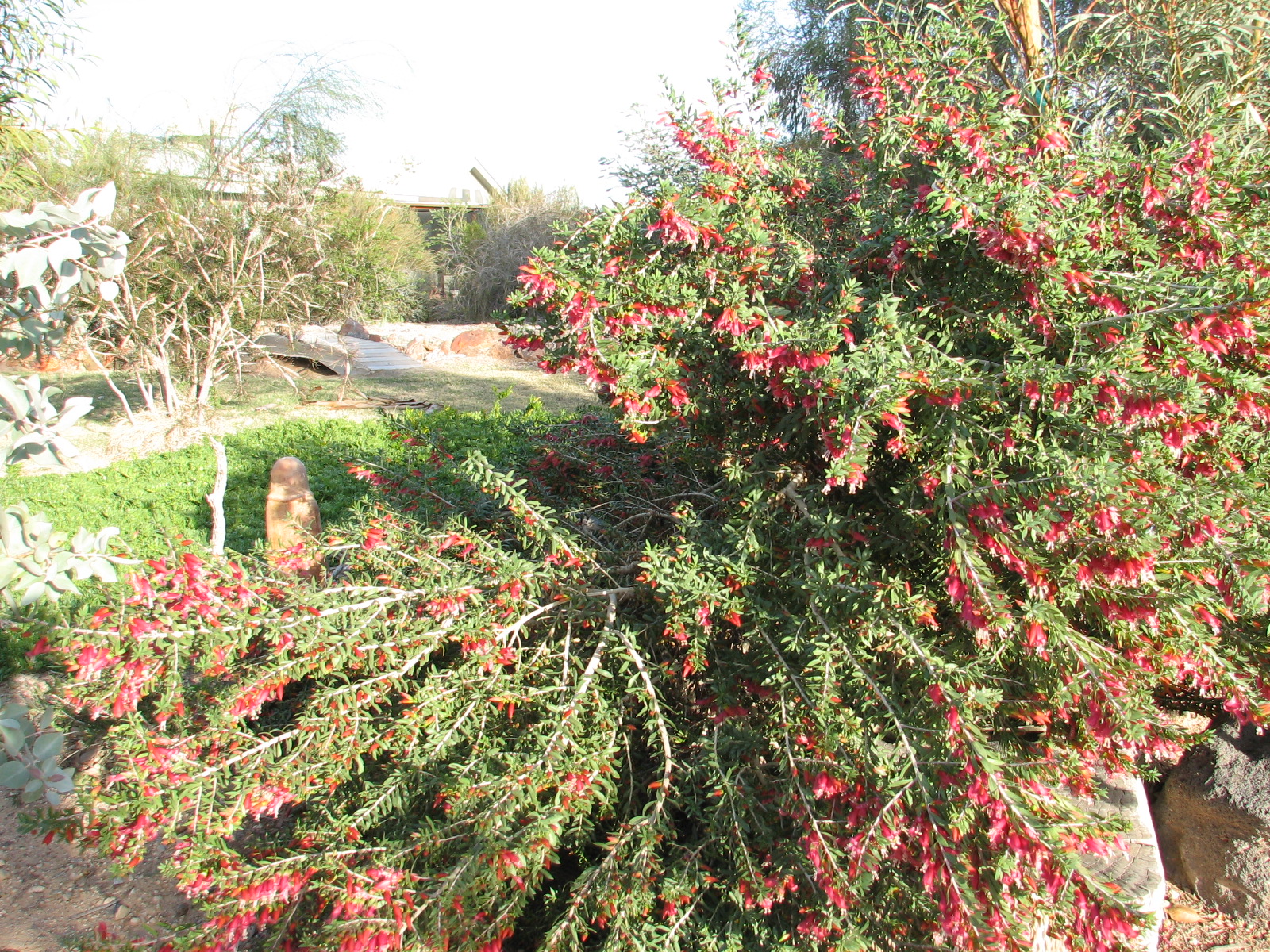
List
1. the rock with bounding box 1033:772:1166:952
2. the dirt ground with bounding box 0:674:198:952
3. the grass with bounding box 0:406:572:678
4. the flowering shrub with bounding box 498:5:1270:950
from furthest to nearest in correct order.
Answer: the grass with bounding box 0:406:572:678 < the dirt ground with bounding box 0:674:198:952 < the rock with bounding box 1033:772:1166:952 < the flowering shrub with bounding box 498:5:1270:950

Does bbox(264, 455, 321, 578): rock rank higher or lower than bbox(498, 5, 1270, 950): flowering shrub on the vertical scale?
lower

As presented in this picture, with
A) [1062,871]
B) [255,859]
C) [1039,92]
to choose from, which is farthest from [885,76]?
[255,859]

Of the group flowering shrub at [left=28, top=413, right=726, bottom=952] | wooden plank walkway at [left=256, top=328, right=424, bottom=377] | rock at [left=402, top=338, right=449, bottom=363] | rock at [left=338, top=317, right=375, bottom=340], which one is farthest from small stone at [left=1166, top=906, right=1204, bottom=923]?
rock at [left=338, top=317, right=375, bottom=340]

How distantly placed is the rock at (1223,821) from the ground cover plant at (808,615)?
237mm

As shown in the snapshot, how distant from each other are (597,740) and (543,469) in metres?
1.41

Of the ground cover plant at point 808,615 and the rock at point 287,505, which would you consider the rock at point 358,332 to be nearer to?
the rock at point 287,505

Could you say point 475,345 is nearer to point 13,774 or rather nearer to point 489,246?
point 489,246

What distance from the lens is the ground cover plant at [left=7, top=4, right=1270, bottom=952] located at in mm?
1560

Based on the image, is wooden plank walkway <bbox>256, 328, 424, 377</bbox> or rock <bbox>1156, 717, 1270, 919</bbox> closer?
rock <bbox>1156, 717, 1270, 919</bbox>

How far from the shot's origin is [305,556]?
239 centimetres

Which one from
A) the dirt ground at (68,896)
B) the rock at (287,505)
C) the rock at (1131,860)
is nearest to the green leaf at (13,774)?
the dirt ground at (68,896)

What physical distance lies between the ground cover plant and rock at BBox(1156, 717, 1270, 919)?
0.78 ft

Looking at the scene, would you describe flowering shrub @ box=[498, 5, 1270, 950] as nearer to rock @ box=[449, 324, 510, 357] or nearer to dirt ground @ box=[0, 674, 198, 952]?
dirt ground @ box=[0, 674, 198, 952]

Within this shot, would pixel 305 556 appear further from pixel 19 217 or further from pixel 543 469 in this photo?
pixel 19 217
